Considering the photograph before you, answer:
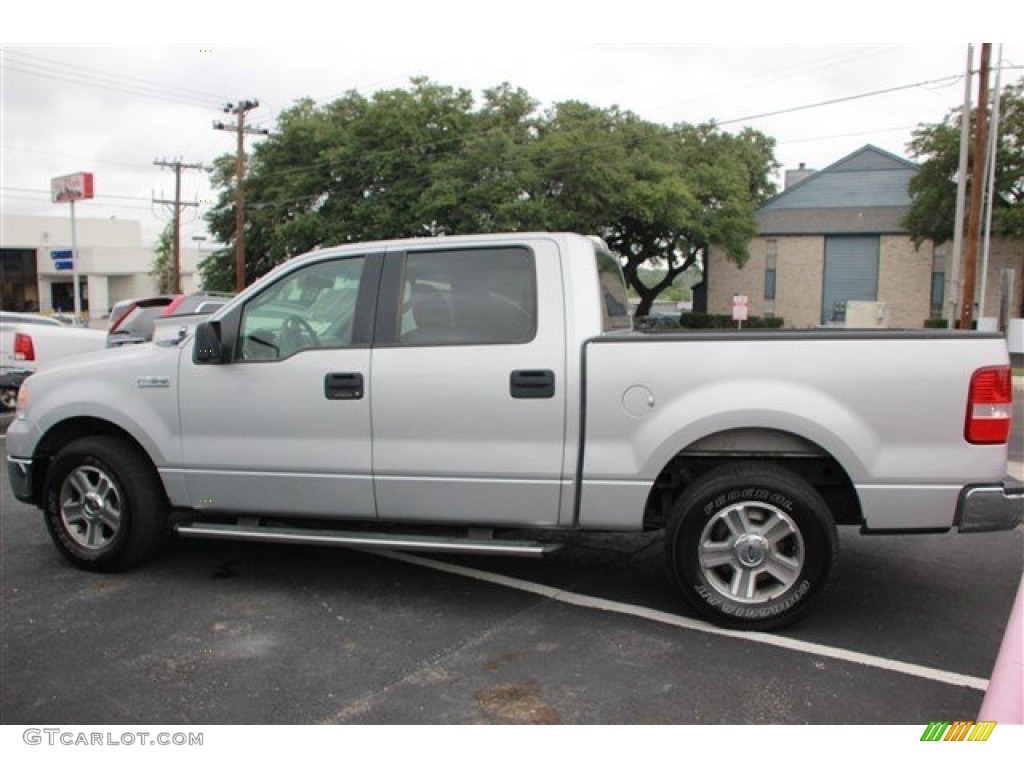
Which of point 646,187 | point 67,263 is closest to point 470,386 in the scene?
point 646,187

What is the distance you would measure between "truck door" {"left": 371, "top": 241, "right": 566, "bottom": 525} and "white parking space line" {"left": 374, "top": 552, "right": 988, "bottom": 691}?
62 cm

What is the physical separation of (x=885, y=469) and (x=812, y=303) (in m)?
45.6

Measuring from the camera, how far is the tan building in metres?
44.8

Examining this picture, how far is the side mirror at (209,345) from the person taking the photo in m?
4.61

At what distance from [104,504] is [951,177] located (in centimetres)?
4169

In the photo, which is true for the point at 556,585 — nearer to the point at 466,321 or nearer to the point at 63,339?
the point at 466,321

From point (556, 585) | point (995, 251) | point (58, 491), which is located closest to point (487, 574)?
point (556, 585)

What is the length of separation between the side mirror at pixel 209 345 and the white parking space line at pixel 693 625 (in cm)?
167

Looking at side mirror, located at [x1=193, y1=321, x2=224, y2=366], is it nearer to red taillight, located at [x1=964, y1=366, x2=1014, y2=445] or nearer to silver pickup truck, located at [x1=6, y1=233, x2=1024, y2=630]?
silver pickup truck, located at [x1=6, y1=233, x2=1024, y2=630]

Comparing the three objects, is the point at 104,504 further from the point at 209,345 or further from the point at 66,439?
the point at 209,345

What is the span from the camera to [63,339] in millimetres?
10977

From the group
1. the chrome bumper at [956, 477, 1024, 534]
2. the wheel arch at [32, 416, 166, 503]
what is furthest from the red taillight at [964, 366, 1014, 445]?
the wheel arch at [32, 416, 166, 503]

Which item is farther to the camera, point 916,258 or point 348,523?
point 916,258
